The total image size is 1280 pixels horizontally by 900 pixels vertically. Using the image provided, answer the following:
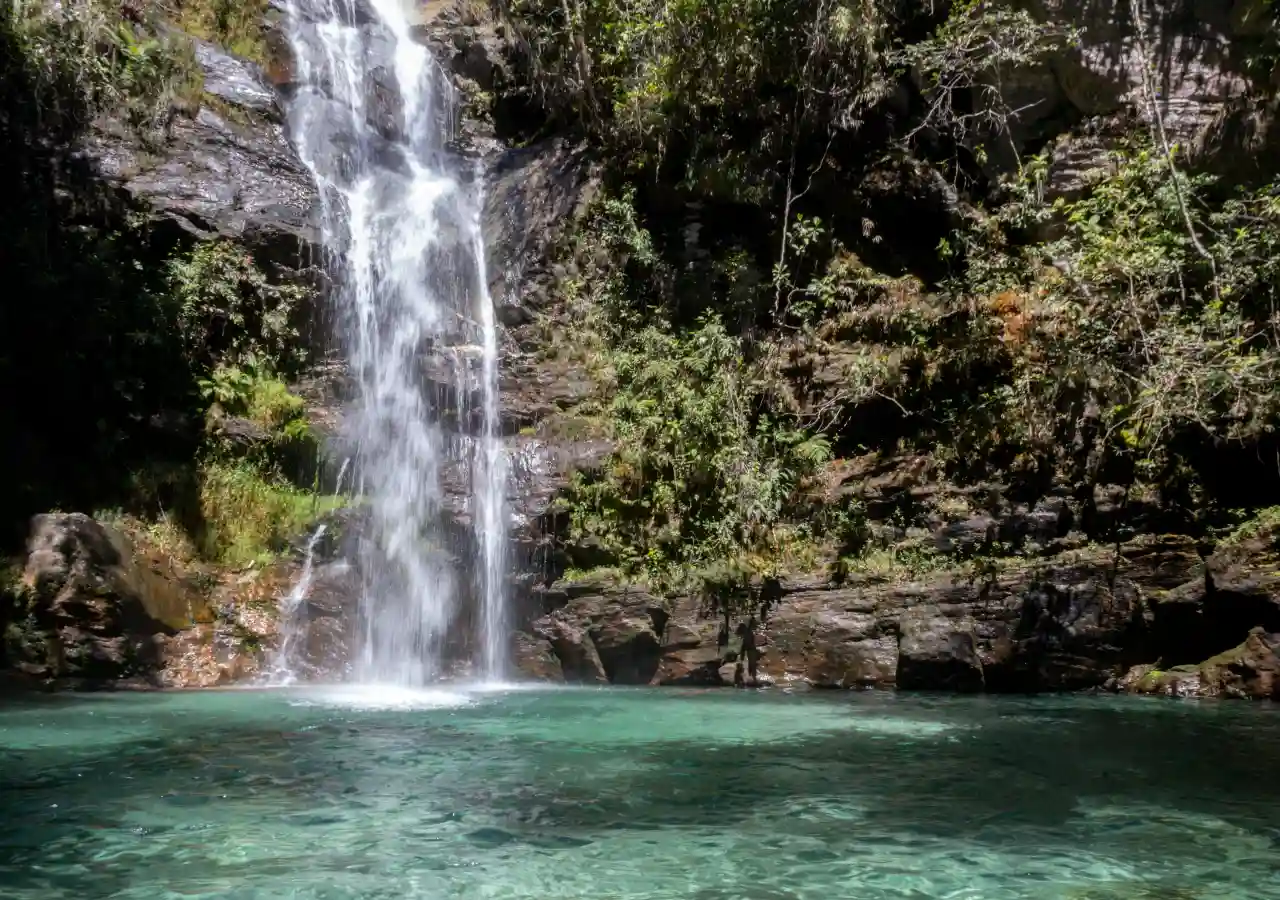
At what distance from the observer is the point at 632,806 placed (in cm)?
479

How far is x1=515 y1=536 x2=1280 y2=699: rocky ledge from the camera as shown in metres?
9.73

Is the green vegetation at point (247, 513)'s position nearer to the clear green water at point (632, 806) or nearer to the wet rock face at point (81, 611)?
the wet rock face at point (81, 611)

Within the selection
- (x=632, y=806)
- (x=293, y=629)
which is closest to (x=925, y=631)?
(x=632, y=806)

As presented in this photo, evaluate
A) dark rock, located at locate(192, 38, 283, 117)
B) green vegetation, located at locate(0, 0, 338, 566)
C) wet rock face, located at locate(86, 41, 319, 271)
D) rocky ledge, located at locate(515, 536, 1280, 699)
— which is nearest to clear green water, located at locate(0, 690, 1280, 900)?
rocky ledge, located at locate(515, 536, 1280, 699)

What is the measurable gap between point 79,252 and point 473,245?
539 centimetres

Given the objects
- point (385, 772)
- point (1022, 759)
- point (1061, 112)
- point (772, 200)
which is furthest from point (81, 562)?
point (1061, 112)

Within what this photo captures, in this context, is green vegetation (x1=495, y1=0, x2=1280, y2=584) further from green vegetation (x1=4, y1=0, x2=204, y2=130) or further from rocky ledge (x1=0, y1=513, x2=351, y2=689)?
green vegetation (x1=4, y1=0, x2=204, y2=130)

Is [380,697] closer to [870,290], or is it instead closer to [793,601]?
[793,601]

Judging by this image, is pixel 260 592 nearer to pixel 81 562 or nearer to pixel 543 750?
pixel 81 562

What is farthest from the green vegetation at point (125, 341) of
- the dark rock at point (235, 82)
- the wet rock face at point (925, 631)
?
the wet rock face at point (925, 631)

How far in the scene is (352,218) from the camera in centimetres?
1499

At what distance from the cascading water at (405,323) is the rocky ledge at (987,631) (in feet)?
5.03

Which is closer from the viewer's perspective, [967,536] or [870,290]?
[967,536]

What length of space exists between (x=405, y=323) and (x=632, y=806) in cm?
1064
